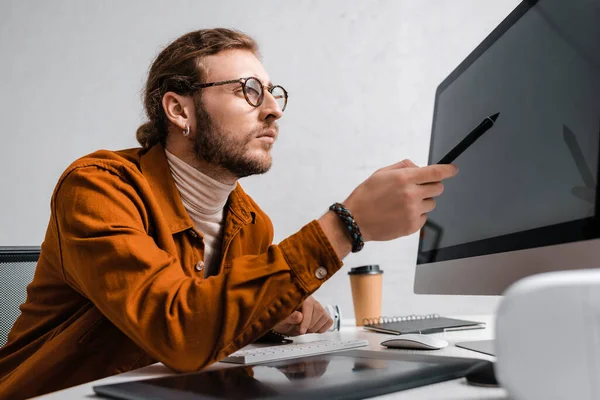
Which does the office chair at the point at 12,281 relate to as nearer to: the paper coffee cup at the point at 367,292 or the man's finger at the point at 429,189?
the paper coffee cup at the point at 367,292

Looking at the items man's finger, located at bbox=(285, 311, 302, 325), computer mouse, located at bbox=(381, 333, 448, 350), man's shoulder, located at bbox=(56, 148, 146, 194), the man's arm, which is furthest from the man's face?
computer mouse, located at bbox=(381, 333, 448, 350)

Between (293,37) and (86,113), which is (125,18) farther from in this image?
(293,37)

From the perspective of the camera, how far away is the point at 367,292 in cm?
144

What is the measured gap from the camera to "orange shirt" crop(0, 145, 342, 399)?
28.9 inches

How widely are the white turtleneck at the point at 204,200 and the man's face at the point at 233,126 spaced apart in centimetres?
5

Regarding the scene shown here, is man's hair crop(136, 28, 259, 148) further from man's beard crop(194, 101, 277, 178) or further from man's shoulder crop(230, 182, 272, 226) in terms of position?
man's shoulder crop(230, 182, 272, 226)

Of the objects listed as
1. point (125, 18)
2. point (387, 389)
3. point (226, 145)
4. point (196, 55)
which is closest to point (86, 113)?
point (125, 18)

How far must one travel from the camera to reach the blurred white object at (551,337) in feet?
1.00

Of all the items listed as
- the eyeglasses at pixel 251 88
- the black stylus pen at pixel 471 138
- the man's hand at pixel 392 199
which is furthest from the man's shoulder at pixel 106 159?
the black stylus pen at pixel 471 138

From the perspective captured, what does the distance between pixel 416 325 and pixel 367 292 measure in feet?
0.76

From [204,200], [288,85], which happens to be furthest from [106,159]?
[288,85]

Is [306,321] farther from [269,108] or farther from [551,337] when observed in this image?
[551,337]

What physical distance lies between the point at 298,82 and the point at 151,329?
152 centimetres

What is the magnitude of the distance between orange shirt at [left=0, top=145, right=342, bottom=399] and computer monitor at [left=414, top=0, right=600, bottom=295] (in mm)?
261
